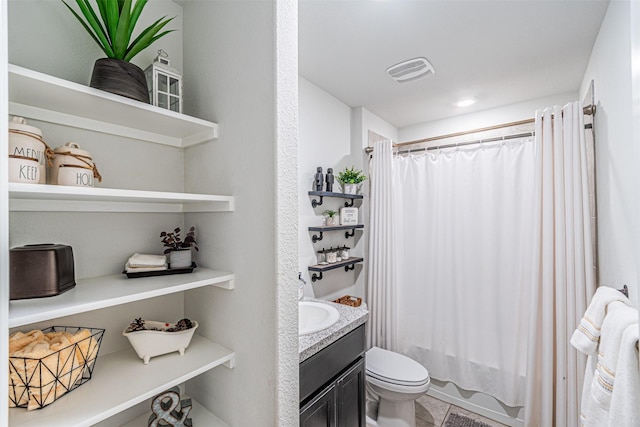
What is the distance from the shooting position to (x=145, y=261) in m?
1.02

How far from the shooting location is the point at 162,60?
1092 millimetres

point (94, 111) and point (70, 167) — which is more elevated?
point (94, 111)

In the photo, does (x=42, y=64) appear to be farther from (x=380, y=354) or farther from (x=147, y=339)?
(x=380, y=354)

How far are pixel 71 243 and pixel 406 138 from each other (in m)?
3.01

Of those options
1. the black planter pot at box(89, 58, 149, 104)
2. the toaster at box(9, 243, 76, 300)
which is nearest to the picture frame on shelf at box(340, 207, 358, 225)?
the black planter pot at box(89, 58, 149, 104)

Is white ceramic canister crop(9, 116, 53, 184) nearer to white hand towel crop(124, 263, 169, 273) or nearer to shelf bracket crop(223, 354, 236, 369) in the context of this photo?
white hand towel crop(124, 263, 169, 273)

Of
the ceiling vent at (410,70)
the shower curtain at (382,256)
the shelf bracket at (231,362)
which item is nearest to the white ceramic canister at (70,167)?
the shelf bracket at (231,362)

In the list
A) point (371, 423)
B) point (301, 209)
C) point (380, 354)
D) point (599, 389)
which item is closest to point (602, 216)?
point (599, 389)

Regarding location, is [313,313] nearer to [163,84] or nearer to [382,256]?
[382,256]

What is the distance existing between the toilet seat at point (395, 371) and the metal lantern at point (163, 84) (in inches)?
76.5

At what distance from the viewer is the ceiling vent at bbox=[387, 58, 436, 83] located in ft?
6.24

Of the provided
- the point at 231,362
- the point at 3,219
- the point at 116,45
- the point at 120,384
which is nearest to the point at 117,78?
the point at 116,45

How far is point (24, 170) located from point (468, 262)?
2554mm

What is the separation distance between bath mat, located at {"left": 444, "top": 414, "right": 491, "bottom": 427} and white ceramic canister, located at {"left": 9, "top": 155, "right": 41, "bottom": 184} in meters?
2.77
